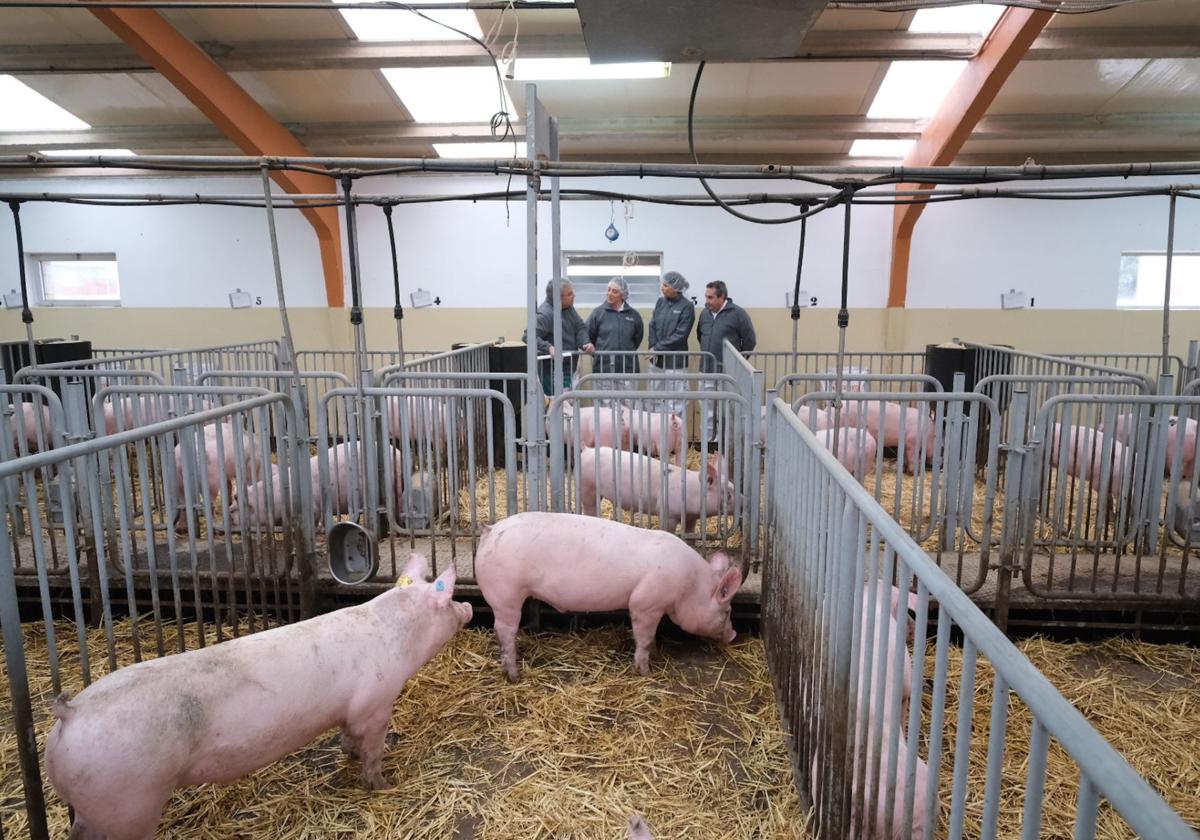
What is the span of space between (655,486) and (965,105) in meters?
4.97

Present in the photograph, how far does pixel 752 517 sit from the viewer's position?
3766 mm

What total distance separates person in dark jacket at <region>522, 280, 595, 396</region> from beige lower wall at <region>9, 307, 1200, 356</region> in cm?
132

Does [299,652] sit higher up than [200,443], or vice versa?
[200,443]

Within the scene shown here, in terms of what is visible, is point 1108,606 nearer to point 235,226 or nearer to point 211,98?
point 211,98

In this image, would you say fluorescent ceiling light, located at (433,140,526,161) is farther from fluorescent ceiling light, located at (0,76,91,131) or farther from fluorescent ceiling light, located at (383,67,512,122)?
fluorescent ceiling light, located at (0,76,91,131)

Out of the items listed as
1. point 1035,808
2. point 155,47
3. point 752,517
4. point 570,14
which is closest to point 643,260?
point 570,14

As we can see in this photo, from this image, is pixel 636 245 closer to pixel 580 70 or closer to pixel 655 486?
pixel 580 70

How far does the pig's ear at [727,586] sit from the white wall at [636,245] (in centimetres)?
628

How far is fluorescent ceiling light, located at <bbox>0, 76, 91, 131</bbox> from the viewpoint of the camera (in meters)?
7.36

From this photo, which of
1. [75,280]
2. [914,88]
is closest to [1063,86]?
[914,88]

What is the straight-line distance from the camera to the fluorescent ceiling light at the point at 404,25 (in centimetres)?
570

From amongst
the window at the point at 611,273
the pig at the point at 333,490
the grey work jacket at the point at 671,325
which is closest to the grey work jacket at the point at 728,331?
the grey work jacket at the point at 671,325

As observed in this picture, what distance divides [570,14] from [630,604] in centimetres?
463

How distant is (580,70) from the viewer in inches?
260
